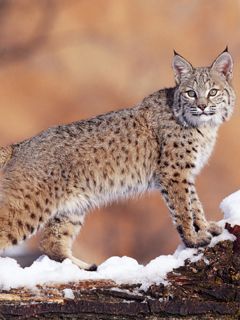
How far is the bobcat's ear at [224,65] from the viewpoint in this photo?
4.17 meters

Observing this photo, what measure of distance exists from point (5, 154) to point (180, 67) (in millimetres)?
1376

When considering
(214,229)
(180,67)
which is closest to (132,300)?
(214,229)

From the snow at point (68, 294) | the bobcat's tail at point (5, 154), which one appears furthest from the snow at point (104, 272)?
the bobcat's tail at point (5, 154)

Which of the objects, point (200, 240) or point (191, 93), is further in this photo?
point (191, 93)

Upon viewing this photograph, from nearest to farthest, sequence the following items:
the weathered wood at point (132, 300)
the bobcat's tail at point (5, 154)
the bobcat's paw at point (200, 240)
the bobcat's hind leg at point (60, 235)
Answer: the weathered wood at point (132, 300), the bobcat's paw at point (200, 240), the bobcat's tail at point (5, 154), the bobcat's hind leg at point (60, 235)

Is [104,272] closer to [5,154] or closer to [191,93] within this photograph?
[5,154]

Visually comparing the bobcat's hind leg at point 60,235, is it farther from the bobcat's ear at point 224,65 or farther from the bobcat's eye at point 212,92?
the bobcat's ear at point 224,65

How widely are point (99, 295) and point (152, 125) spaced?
64.0 inches

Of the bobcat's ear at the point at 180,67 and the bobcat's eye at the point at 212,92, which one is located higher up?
the bobcat's ear at the point at 180,67

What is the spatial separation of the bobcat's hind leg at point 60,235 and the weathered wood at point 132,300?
1187mm

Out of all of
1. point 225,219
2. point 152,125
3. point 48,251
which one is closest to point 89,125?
point 152,125

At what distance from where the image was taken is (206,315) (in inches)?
114

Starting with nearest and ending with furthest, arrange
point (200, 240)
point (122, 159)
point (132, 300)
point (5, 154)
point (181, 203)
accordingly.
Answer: point (132, 300) → point (200, 240) → point (181, 203) → point (5, 154) → point (122, 159)

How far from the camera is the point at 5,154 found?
13.5 ft
